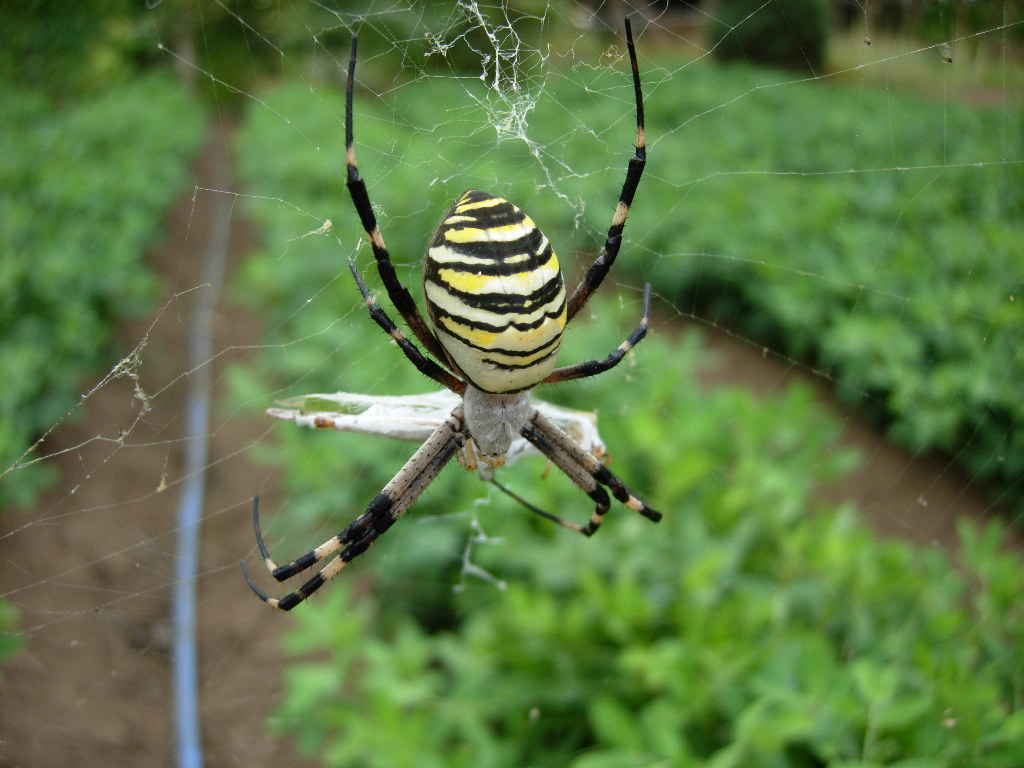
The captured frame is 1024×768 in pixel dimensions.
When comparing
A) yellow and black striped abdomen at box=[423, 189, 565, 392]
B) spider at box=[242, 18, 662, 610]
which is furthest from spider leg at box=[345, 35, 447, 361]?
yellow and black striped abdomen at box=[423, 189, 565, 392]

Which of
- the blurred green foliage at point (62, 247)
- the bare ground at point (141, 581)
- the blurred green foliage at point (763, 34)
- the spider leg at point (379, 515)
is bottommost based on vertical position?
the bare ground at point (141, 581)

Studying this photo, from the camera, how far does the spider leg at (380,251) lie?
1670mm

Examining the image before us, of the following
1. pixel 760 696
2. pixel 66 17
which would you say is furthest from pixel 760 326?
pixel 66 17

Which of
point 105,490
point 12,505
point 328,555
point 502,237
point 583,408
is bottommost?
point 105,490

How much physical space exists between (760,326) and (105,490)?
5.40 m

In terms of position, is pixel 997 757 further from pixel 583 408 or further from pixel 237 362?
pixel 237 362

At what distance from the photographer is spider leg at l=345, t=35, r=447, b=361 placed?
5.48 ft

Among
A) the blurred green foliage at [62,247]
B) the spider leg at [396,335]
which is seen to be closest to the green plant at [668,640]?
the spider leg at [396,335]

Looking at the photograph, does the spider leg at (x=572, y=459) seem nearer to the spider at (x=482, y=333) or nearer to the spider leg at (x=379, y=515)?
the spider at (x=482, y=333)

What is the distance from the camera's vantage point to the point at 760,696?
92.8 inches

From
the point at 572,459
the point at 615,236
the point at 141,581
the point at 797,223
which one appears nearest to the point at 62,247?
the point at 141,581

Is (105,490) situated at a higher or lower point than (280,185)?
lower

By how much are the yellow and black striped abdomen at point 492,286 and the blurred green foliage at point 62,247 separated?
304 cm

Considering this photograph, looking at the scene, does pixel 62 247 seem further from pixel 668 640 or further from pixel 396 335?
pixel 668 640
